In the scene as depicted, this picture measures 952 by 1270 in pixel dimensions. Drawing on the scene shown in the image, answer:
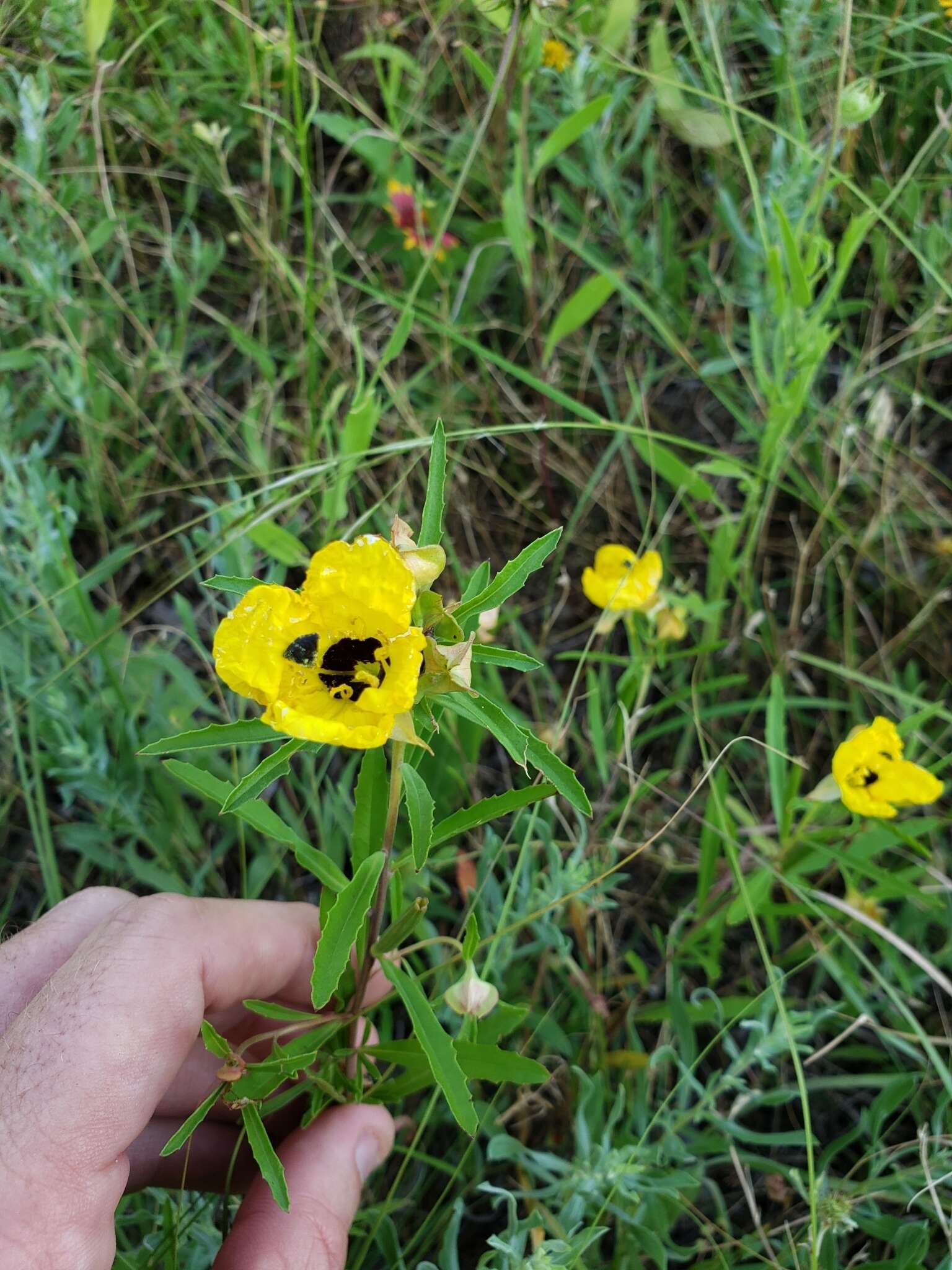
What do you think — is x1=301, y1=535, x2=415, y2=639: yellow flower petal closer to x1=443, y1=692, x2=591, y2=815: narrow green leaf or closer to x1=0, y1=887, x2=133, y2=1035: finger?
x1=443, y1=692, x2=591, y2=815: narrow green leaf

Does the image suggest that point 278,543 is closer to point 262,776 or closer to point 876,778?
point 262,776

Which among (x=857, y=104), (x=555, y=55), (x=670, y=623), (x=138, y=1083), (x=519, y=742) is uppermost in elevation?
(x=555, y=55)

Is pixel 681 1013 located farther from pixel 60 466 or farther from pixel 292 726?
pixel 60 466

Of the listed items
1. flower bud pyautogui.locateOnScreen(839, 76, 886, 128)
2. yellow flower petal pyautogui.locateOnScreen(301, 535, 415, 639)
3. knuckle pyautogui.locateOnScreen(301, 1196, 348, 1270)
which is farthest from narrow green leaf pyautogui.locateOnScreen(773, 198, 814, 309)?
knuckle pyautogui.locateOnScreen(301, 1196, 348, 1270)

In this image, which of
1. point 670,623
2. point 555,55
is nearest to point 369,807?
point 670,623

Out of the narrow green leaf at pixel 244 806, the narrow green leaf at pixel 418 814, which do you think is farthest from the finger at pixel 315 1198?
the narrow green leaf at pixel 418 814
